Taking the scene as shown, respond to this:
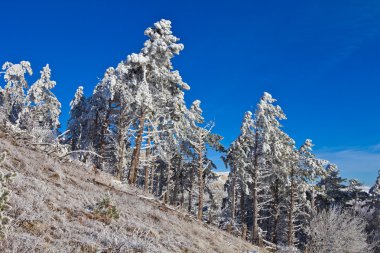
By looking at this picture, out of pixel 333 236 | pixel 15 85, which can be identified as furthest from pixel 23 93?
pixel 333 236

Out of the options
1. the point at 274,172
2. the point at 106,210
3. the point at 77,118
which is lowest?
the point at 106,210

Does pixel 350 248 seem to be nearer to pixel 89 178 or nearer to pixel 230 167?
pixel 230 167

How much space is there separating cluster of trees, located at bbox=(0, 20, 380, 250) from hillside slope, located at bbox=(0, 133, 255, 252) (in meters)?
6.23

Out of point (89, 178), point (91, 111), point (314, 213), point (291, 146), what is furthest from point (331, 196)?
point (89, 178)

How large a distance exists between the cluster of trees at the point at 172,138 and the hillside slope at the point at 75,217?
623cm

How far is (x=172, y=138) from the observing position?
113 ft

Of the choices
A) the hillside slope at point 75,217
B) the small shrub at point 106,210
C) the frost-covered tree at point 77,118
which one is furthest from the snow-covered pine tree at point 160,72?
the frost-covered tree at point 77,118

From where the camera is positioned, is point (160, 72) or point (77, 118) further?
point (77, 118)

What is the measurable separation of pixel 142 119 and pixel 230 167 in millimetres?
17521

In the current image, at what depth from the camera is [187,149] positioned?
3728 centimetres

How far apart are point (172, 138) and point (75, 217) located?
26.5 m

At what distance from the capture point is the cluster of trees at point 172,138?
80.4 ft

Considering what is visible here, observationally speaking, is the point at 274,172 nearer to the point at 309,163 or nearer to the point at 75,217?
the point at 309,163

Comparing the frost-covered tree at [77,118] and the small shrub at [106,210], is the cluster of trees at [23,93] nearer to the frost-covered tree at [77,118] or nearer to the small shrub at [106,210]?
the frost-covered tree at [77,118]
